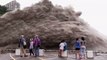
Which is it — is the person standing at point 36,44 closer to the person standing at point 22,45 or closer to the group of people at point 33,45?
the group of people at point 33,45

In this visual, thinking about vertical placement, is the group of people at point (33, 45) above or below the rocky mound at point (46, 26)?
below

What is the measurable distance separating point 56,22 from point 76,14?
5.98 metres

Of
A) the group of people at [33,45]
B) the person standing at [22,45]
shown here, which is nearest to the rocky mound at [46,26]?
the group of people at [33,45]

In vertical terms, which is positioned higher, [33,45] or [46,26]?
[46,26]

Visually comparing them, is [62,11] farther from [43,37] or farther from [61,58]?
[61,58]

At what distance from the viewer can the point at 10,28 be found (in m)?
43.7

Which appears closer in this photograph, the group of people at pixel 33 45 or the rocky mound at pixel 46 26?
the group of people at pixel 33 45

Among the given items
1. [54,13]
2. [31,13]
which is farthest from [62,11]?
[31,13]

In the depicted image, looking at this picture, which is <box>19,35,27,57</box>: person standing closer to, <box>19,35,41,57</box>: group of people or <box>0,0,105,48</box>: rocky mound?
<box>19,35,41,57</box>: group of people

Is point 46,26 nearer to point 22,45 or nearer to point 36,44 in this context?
point 22,45

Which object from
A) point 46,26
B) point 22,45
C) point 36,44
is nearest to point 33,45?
point 36,44

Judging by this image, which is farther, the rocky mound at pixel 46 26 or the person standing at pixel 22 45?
the rocky mound at pixel 46 26

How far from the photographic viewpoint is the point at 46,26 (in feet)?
139

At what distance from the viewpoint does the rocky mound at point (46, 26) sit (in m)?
41.6
